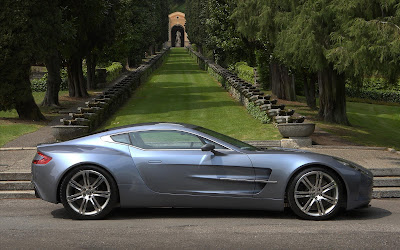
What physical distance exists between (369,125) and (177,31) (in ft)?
468

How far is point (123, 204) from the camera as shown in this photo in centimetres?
778

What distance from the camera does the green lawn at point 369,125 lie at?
68.0 ft

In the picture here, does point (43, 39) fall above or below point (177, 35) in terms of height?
below

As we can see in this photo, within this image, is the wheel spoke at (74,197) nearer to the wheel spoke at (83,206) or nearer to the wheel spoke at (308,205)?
the wheel spoke at (83,206)

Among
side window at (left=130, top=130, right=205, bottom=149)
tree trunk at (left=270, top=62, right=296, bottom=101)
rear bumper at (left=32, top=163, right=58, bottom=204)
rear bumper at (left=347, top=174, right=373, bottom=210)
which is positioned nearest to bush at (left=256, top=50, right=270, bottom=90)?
tree trunk at (left=270, top=62, right=296, bottom=101)

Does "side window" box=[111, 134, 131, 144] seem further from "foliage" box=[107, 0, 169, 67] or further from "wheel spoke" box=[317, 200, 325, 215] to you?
"foliage" box=[107, 0, 169, 67]

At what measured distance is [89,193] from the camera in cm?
775

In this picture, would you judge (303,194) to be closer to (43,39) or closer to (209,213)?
(209,213)

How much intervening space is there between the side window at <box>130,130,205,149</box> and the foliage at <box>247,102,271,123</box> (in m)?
13.5

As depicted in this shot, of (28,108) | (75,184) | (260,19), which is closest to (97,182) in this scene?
(75,184)

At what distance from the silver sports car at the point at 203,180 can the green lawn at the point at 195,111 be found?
9994 millimetres

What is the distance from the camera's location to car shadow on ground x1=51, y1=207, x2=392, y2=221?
798 cm

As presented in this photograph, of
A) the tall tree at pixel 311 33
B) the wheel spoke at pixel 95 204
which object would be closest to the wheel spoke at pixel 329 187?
the wheel spoke at pixel 95 204

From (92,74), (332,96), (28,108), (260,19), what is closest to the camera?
(260,19)
